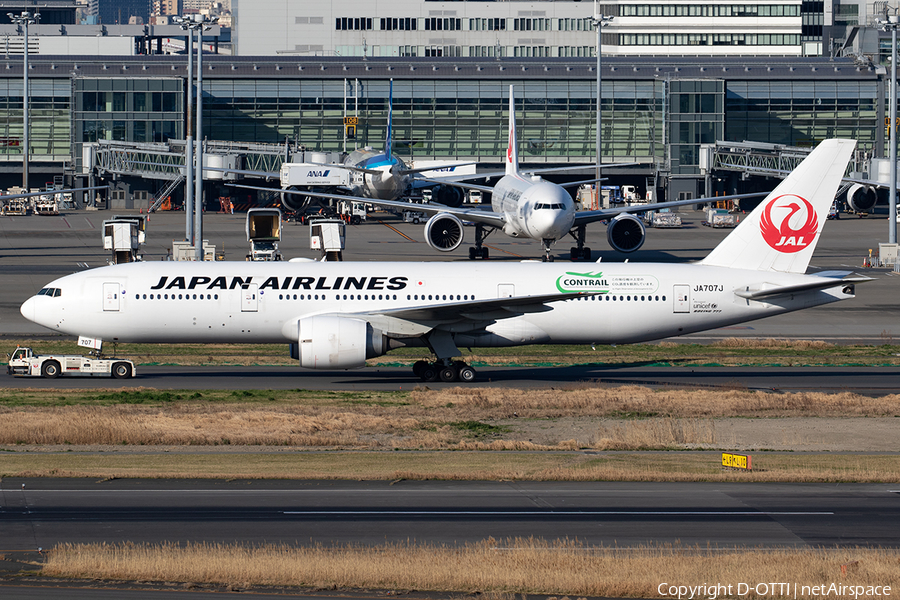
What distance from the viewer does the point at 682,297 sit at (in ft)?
137

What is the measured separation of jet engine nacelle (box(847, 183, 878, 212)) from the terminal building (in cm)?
2245

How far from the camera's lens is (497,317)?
40125 millimetres

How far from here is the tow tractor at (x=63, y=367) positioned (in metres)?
40.5

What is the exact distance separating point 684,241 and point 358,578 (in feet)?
283

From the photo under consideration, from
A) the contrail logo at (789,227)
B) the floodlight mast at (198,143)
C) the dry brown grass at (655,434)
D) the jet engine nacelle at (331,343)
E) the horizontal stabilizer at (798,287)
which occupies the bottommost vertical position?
the dry brown grass at (655,434)

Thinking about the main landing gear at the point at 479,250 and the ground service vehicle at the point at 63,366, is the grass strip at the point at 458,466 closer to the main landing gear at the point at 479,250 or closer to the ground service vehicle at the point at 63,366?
the ground service vehicle at the point at 63,366

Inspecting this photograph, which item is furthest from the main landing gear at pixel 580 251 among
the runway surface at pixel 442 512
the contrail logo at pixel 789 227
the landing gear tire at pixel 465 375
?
the runway surface at pixel 442 512

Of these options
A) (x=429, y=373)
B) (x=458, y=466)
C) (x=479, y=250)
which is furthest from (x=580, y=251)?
(x=458, y=466)

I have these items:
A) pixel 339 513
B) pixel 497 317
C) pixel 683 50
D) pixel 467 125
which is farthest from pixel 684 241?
pixel 683 50

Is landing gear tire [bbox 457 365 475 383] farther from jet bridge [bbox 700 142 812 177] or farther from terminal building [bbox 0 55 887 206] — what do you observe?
terminal building [bbox 0 55 887 206]

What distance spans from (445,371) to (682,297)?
929 cm

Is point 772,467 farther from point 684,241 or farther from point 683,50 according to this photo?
point 683,50

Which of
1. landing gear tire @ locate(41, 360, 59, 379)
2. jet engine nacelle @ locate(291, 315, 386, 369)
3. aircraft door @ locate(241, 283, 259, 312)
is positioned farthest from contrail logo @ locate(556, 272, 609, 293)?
landing gear tire @ locate(41, 360, 59, 379)

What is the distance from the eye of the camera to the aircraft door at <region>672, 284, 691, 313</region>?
41.6 m
